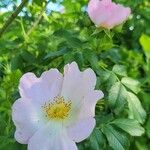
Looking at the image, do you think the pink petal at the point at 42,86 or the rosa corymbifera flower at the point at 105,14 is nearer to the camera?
the pink petal at the point at 42,86

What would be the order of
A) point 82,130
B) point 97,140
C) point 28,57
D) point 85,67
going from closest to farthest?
1. point 82,130
2. point 97,140
3. point 85,67
4. point 28,57

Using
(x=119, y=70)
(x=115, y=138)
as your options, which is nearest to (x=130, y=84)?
(x=119, y=70)

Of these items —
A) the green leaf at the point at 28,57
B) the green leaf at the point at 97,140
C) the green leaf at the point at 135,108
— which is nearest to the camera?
the green leaf at the point at 97,140

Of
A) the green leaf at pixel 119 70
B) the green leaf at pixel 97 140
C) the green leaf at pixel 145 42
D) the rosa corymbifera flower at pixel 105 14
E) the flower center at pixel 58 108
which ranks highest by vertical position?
the rosa corymbifera flower at pixel 105 14

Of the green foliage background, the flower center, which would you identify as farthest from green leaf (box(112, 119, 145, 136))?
the flower center

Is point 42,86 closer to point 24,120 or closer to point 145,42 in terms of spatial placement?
point 24,120

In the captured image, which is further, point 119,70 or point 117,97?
point 119,70

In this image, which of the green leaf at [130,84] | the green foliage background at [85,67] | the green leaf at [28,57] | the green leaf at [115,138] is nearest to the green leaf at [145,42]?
the green foliage background at [85,67]

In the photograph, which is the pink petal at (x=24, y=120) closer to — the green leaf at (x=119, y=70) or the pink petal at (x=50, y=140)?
the pink petal at (x=50, y=140)
